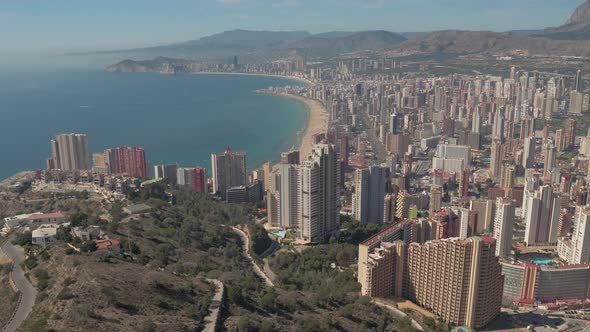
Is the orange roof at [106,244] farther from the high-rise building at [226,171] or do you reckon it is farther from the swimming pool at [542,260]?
the swimming pool at [542,260]

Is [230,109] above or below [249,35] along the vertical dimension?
below

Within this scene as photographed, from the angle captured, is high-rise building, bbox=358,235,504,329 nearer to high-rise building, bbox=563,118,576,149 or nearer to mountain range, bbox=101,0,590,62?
high-rise building, bbox=563,118,576,149

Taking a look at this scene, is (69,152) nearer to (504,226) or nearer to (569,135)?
(504,226)

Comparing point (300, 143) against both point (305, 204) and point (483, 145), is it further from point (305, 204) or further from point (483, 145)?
point (305, 204)

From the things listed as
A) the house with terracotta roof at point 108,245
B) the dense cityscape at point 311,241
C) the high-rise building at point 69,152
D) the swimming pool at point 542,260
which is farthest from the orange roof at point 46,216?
the swimming pool at point 542,260

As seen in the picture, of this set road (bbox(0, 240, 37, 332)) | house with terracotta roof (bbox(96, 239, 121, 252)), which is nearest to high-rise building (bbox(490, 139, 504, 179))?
house with terracotta roof (bbox(96, 239, 121, 252))

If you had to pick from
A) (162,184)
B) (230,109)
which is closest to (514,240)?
(162,184)

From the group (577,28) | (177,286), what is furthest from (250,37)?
(177,286)
